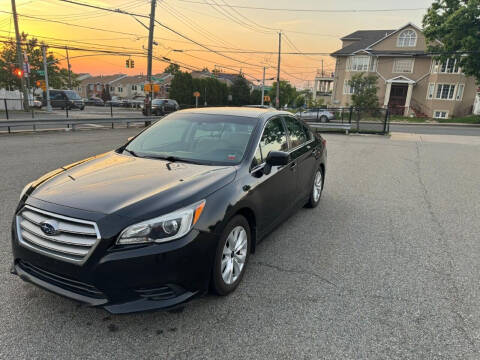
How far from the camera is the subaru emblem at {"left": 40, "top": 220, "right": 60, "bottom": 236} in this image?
2400 millimetres

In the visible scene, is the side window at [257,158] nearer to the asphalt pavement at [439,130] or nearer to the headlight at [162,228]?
the headlight at [162,228]

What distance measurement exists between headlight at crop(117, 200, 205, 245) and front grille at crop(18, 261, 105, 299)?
0.39m

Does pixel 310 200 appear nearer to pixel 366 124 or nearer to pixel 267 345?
pixel 267 345

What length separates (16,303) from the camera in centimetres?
281

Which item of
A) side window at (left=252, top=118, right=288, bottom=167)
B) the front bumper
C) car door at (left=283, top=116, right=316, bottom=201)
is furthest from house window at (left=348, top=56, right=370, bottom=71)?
the front bumper

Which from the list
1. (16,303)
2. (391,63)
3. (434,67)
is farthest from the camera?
(391,63)

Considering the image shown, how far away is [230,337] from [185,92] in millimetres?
53219

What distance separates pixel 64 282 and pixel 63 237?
0.33m

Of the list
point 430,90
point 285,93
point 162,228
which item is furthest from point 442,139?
point 285,93

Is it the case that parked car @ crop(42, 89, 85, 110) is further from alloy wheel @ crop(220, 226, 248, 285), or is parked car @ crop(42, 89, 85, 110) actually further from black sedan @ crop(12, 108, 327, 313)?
alloy wheel @ crop(220, 226, 248, 285)

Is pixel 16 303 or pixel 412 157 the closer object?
pixel 16 303

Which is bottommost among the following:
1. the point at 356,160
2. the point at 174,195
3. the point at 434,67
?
the point at 356,160

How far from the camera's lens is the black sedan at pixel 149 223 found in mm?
2322

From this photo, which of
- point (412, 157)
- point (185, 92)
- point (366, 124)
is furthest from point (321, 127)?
point (185, 92)
